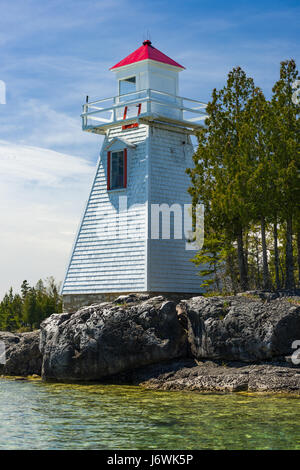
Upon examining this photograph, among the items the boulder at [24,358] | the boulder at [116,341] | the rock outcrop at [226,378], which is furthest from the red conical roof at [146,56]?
the rock outcrop at [226,378]

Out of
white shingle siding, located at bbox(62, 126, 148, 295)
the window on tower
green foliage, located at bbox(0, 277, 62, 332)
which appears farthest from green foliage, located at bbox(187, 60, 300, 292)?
green foliage, located at bbox(0, 277, 62, 332)

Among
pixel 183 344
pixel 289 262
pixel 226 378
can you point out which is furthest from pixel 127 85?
pixel 226 378

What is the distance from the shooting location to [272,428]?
11.8 m

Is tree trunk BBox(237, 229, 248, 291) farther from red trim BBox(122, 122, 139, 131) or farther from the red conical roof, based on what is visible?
the red conical roof

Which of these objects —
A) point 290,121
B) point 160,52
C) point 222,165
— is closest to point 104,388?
point 222,165

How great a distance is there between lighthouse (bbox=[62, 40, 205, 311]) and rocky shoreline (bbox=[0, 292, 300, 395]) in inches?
133

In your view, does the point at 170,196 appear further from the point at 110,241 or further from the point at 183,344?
the point at 183,344

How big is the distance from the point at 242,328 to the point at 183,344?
223cm

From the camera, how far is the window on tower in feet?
86.8

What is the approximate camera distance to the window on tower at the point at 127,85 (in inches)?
1041

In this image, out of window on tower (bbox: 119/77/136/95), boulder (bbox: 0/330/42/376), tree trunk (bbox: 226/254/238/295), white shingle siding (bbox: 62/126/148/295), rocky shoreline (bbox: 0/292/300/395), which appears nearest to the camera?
rocky shoreline (bbox: 0/292/300/395)

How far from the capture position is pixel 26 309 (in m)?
42.8
